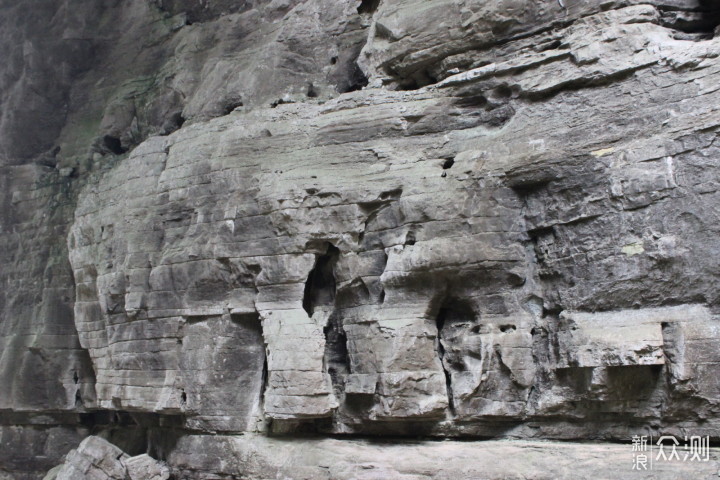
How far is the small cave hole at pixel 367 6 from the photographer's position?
795 cm

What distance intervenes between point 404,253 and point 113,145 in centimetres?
536

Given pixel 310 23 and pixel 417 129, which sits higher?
pixel 310 23

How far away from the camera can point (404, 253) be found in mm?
6039

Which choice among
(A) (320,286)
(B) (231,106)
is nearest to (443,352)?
(A) (320,286)

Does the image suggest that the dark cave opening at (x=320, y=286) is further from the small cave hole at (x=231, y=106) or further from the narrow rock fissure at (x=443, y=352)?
the small cave hole at (x=231, y=106)

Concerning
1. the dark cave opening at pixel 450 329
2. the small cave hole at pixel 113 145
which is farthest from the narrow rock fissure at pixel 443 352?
the small cave hole at pixel 113 145

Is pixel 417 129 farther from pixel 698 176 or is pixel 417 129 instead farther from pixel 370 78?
pixel 698 176

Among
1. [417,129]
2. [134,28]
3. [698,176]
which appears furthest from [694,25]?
[134,28]

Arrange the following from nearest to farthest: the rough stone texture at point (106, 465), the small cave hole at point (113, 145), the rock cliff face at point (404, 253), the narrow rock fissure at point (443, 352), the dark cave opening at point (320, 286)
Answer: the rock cliff face at point (404, 253) < the narrow rock fissure at point (443, 352) < the dark cave opening at point (320, 286) < the rough stone texture at point (106, 465) < the small cave hole at point (113, 145)

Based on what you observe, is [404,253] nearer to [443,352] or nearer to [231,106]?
[443,352]

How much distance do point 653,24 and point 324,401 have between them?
14.3 feet

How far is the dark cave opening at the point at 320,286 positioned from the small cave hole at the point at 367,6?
3.19 meters

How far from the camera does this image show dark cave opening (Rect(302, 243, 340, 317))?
Result: 668 centimetres

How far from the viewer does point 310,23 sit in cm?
806
